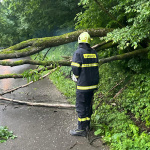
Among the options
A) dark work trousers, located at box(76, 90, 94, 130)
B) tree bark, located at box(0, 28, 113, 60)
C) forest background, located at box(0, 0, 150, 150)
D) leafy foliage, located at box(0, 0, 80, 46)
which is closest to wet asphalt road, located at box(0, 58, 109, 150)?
dark work trousers, located at box(76, 90, 94, 130)

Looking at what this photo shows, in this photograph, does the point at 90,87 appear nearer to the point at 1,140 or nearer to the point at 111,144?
the point at 111,144

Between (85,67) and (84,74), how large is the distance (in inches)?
5.7

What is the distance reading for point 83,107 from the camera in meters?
3.89

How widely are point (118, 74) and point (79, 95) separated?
2817 mm

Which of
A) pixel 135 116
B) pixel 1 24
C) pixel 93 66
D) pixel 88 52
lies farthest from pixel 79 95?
pixel 1 24

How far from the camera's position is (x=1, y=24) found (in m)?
22.5

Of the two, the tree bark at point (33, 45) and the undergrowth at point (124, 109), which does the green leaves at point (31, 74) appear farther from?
the undergrowth at point (124, 109)

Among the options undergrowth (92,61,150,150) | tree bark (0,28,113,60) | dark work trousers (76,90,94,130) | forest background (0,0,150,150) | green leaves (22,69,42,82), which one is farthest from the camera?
green leaves (22,69,42,82)

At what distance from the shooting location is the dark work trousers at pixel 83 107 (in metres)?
3.82

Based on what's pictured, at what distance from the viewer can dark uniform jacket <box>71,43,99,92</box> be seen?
365 cm

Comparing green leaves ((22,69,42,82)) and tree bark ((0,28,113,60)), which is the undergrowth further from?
green leaves ((22,69,42,82))

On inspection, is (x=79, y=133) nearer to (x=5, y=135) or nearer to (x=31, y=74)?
(x=5, y=135)

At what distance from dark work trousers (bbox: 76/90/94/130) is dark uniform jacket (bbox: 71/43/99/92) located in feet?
0.46

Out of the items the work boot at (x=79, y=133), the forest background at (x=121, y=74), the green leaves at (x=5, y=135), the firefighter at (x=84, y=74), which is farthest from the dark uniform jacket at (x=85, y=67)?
the green leaves at (x=5, y=135)
